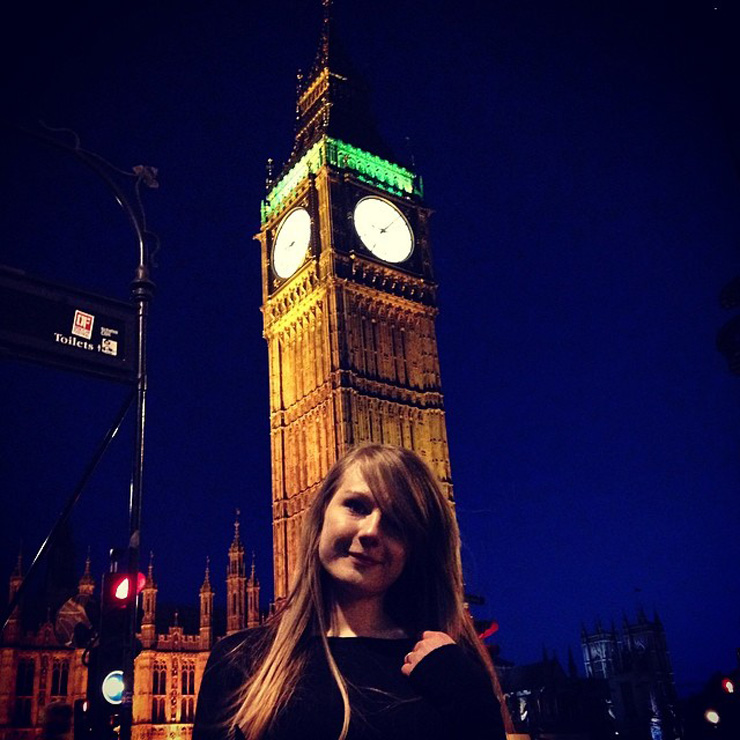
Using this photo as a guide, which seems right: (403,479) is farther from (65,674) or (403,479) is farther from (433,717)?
(65,674)

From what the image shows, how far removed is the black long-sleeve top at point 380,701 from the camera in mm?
2273

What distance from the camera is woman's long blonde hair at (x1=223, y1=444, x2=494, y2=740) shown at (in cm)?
254

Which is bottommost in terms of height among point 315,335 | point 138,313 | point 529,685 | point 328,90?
point 529,685

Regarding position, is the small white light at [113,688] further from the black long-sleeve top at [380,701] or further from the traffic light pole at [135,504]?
the black long-sleeve top at [380,701]

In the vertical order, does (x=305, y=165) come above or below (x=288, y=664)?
above

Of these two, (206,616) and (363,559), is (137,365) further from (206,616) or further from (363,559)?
(206,616)

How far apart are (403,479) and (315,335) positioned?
136 feet

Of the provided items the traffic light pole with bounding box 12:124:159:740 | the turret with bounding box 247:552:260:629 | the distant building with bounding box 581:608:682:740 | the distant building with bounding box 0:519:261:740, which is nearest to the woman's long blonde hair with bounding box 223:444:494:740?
the traffic light pole with bounding box 12:124:159:740

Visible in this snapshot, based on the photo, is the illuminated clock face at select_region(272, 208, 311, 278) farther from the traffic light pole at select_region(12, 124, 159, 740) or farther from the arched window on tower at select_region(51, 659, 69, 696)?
the traffic light pole at select_region(12, 124, 159, 740)

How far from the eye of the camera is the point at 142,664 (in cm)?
4256

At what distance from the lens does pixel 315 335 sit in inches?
1727

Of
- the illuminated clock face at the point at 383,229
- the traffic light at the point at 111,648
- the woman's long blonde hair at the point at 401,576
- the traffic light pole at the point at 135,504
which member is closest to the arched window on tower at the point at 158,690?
the illuminated clock face at the point at 383,229

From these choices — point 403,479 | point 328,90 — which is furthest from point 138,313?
point 328,90

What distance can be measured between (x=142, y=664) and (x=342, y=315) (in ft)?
73.4
